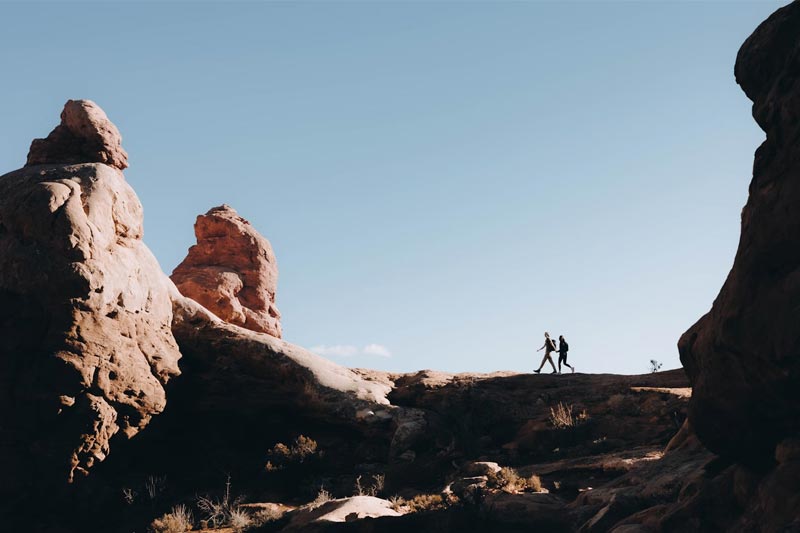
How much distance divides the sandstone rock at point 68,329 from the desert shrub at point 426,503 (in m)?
7.70

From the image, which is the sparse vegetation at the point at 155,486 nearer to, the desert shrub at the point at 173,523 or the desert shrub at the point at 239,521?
the desert shrub at the point at 173,523

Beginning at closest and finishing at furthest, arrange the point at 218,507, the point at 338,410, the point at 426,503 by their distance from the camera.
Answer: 1. the point at 426,503
2. the point at 218,507
3. the point at 338,410

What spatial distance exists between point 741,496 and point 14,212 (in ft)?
55.1

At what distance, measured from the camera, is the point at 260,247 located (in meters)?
33.1

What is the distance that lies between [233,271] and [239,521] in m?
17.6

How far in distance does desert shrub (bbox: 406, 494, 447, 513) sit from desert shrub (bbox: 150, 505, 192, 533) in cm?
506

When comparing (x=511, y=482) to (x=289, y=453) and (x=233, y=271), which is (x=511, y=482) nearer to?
(x=289, y=453)

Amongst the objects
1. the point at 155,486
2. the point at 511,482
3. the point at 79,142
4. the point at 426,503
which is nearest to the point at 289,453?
the point at 155,486

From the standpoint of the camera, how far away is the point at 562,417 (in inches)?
758

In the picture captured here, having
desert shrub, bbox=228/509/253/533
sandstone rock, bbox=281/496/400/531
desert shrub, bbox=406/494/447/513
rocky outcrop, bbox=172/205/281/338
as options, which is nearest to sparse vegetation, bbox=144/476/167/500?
desert shrub, bbox=228/509/253/533

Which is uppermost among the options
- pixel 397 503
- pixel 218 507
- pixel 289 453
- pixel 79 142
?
pixel 79 142

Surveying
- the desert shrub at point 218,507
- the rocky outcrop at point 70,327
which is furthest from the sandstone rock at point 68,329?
the desert shrub at point 218,507

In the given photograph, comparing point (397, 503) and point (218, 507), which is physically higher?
point (397, 503)

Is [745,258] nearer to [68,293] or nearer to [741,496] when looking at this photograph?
[741,496]
